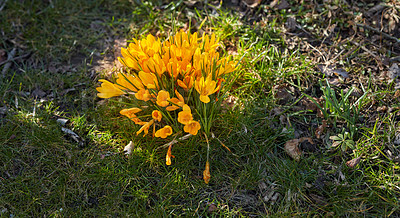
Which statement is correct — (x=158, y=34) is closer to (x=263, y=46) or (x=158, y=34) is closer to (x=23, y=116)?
(x=263, y=46)

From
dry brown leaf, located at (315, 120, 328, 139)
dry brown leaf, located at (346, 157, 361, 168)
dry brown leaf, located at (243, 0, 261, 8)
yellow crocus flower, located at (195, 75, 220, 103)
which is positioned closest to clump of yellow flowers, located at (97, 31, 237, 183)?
yellow crocus flower, located at (195, 75, 220, 103)

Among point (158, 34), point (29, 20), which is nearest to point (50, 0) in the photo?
point (29, 20)

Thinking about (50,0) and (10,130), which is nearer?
(10,130)

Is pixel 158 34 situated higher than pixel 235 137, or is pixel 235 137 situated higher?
pixel 158 34

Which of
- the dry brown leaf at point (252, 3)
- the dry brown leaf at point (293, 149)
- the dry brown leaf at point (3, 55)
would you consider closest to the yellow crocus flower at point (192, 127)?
the dry brown leaf at point (293, 149)

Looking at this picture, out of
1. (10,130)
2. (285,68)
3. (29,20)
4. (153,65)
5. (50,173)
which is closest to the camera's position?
(153,65)

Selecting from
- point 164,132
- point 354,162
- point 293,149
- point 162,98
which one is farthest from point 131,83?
point 354,162

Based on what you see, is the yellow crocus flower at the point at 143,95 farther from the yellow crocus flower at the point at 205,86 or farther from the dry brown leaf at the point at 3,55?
the dry brown leaf at the point at 3,55
